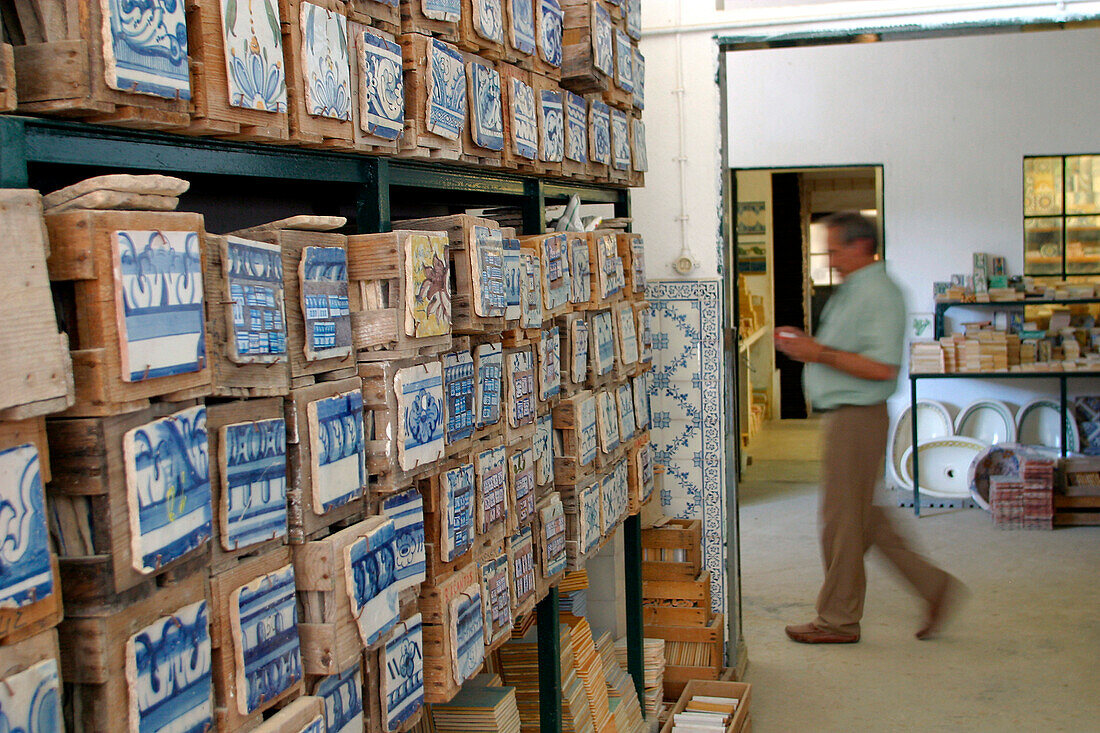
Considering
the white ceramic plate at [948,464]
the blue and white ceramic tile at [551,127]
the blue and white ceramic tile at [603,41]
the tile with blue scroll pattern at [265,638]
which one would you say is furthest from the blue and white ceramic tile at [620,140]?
the white ceramic plate at [948,464]

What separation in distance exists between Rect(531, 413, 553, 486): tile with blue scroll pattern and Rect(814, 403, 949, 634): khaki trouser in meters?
1.88

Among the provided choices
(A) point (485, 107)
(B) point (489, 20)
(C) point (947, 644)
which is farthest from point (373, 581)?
(C) point (947, 644)

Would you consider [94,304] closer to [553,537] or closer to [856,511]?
[553,537]

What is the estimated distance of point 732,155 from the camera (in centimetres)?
848

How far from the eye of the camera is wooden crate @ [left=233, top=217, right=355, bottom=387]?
1.79 m

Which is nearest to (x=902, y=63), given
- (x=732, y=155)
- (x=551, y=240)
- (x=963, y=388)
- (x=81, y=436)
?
(x=732, y=155)

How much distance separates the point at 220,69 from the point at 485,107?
1041 mm

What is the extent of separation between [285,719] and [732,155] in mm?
7375

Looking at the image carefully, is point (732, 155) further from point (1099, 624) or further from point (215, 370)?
point (215, 370)

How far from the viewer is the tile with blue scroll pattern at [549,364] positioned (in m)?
2.93

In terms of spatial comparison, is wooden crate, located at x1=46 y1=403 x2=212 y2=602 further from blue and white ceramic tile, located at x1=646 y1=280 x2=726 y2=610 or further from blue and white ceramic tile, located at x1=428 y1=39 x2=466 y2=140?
blue and white ceramic tile, located at x1=646 y1=280 x2=726 y2=610

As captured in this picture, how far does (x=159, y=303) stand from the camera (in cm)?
143

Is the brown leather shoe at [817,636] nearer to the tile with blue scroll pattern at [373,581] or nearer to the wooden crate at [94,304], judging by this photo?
the tile with blue scroll pattern at [373,581]

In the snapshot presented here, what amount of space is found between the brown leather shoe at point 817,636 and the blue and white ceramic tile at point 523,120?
3.11 metres
